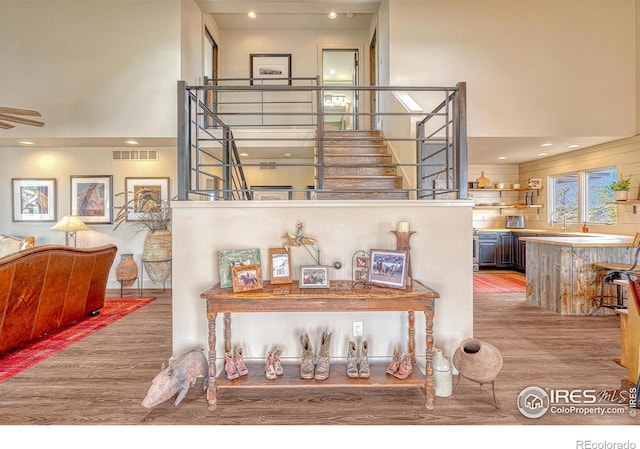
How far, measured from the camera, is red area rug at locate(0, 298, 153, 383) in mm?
2836

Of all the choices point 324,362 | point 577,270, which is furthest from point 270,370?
point 577,270

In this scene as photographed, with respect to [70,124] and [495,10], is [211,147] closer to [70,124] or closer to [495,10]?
[70,124]

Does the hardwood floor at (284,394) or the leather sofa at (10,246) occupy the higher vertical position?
the leather sofa at (10,246)

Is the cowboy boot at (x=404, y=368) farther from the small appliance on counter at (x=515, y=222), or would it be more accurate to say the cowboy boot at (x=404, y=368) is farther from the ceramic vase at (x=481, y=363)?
the small appliance on counter at (x=515, y=222)

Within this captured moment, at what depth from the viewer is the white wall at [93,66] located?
17.1 feet

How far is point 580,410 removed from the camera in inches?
85.0

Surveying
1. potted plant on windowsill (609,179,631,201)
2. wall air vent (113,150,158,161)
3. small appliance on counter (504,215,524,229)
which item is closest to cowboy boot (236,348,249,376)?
wall air vent (113,150,158,161)

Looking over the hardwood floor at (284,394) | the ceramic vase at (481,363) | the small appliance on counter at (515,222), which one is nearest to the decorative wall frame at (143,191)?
the hardwood floor at (284,394)

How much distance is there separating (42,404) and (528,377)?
3.37 m

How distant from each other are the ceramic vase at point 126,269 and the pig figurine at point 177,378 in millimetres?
Result: 3815

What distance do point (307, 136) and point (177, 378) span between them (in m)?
4.30

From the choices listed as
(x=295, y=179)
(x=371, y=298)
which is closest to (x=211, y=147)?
(x=295, y=179)

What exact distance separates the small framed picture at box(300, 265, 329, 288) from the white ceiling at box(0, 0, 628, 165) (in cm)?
411
